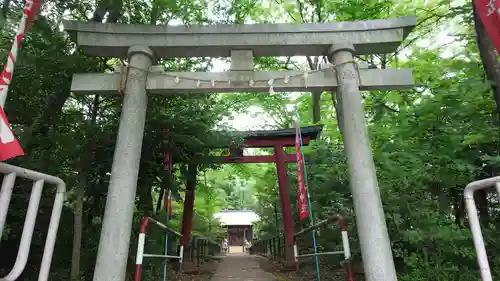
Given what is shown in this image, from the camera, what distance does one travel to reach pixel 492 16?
3369 mm

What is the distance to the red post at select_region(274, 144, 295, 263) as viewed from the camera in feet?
28.2

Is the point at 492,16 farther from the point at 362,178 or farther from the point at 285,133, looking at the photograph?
the point at 285,133

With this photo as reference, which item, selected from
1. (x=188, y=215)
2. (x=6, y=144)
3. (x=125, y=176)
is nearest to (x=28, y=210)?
(x=6, y=144)

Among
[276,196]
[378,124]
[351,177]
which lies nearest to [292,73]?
[351,177]

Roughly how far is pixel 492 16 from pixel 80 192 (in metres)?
6.23

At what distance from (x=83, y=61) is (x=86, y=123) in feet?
3.50

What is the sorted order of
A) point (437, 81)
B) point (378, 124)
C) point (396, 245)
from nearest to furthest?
point (396, 245), point (437, 81), point (378, 124)

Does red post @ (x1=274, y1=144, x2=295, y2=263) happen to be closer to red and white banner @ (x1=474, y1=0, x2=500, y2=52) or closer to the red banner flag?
red and white banner @ (x1=474, y1=0, x2=500, y2=52)

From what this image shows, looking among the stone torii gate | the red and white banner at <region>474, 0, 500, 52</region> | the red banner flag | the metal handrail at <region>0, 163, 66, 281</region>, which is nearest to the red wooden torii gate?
the stone torii gate

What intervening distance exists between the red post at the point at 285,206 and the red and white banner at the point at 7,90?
289 inches

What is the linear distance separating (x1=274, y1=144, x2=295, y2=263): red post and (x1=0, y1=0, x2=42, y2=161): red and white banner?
24.1ft

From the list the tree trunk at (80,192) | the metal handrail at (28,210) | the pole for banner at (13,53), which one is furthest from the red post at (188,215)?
the metal handrail at (28,210)

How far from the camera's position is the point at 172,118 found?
6.21 m

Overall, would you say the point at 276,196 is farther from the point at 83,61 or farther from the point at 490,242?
the point at 83,61
